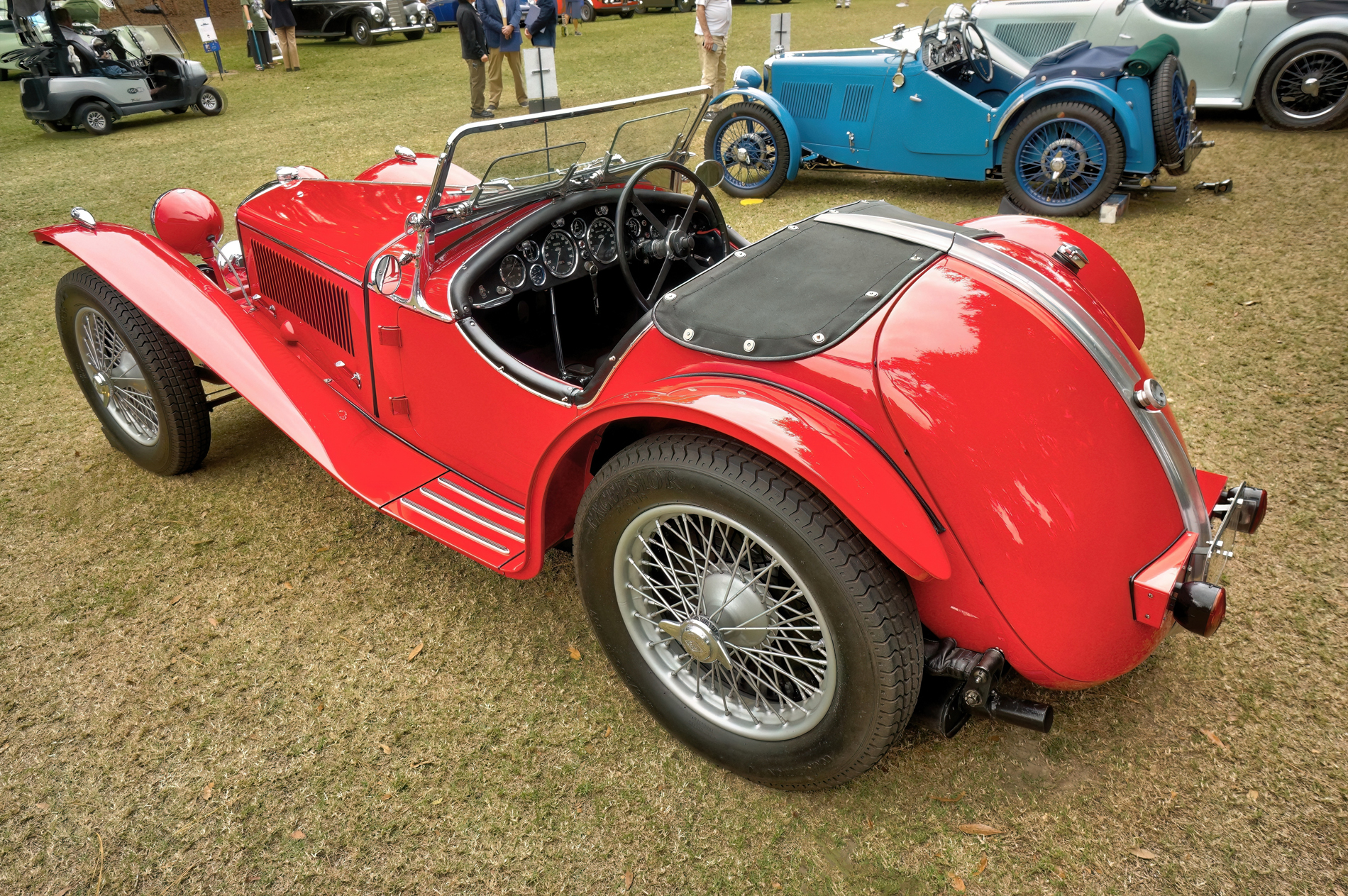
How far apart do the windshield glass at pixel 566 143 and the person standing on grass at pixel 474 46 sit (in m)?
9.00

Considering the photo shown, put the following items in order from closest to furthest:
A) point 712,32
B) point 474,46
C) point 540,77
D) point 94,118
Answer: point 540,77 → point 712,32 → point 474,46 → point 94,118

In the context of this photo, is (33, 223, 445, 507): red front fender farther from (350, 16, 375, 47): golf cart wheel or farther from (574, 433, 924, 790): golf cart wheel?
(350, 16, 375, 47): golf cart wheel

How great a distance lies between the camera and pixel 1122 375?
2.02 m

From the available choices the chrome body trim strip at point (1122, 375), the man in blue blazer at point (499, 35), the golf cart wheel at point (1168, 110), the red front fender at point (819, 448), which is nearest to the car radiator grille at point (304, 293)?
the red front fender at point (819, 448)

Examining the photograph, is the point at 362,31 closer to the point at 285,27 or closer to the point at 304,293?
the point at 285,27

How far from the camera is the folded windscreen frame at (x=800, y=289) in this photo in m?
2.03

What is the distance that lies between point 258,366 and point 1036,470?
2.78 meters

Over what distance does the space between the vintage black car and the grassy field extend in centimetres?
1777

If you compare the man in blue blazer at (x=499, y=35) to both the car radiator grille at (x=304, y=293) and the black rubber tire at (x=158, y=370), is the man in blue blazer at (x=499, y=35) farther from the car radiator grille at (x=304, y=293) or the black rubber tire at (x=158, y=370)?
the black rubber tire at (x=158, y=370)

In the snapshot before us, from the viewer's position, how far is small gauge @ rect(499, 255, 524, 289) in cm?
293

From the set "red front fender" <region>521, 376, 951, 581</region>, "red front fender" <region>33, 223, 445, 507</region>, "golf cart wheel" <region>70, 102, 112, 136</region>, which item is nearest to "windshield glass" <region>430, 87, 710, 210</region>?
"red front fender" <region>33, 223, 445, 507</region>

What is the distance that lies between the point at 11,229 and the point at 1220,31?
12.0 m

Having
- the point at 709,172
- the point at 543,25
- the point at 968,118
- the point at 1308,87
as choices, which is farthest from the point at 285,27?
Result: the point at 1308,87

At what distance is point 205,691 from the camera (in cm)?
265
